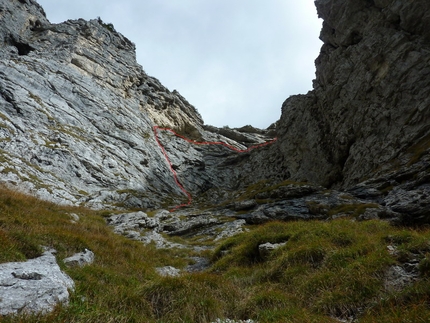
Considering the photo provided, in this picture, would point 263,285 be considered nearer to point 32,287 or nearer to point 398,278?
point 398,278

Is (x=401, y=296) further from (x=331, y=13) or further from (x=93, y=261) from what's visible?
(x=331, y=13)

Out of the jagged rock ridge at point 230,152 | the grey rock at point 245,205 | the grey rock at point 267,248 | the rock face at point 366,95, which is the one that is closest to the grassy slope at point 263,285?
the grey rock at point 267,248

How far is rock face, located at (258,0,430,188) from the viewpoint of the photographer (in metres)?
37.8

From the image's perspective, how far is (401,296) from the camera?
6887 millimetres

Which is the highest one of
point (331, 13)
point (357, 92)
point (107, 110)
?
point (331, 13)

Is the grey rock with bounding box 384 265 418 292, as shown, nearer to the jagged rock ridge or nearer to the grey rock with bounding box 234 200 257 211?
the jagged rock ridge

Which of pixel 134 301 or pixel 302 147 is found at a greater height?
pixel 302 147

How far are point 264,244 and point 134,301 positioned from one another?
7.54m

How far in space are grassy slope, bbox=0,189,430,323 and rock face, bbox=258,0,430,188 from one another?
26.3m

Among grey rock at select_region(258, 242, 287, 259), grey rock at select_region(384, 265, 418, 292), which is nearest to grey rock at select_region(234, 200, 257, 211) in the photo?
grey rock at select_region(258, 242, 287, 259)

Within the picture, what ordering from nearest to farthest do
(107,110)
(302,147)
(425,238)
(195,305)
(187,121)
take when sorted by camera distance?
(195,305) → (425,238) → (302,147) → (107,110) → (187,121)

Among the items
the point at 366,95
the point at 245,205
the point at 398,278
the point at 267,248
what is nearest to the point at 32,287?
the point at 398,278

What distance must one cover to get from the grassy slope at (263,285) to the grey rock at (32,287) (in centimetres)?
35

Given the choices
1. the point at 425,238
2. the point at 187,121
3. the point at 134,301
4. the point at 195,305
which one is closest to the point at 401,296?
the point at 425,238
